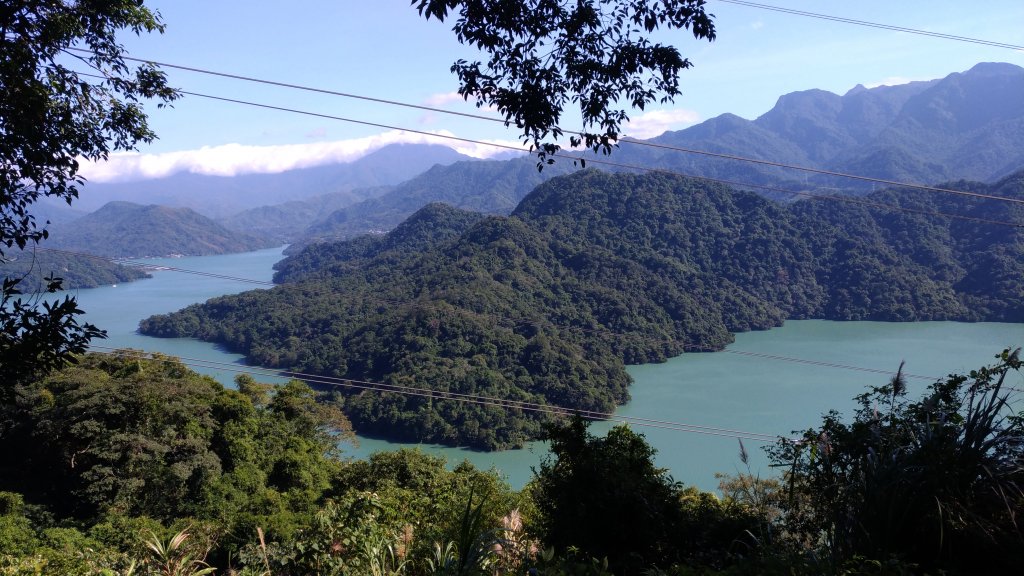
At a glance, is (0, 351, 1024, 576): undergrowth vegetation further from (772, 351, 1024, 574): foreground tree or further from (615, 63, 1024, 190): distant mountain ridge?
(615, 63, 1024, 190): distant mountain ridge

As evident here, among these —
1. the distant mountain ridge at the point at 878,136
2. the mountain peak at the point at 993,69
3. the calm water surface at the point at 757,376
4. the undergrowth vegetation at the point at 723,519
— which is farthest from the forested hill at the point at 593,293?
the mountain peak at the point at 993,69

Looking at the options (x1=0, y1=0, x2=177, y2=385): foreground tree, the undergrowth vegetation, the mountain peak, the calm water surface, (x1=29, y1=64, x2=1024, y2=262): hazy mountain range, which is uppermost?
the mountain peak

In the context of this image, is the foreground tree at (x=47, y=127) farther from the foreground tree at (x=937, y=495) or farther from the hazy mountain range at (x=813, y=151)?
the hazy mountain range at (x=813, y=151)

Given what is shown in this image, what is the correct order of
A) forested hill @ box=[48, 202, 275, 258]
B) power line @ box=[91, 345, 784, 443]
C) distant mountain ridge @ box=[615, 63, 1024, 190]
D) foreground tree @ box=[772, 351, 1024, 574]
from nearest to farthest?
foreground tree @ box=[772, 351, 1024, 574]
power line @ box=[91, 345, 784, 443]
forested hill @ box=[48, 202, 275, 258]
distant mountain ridge @ box=[615, 63, 1024, 190]

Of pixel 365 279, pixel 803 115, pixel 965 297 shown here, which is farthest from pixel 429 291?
pixel 803 115

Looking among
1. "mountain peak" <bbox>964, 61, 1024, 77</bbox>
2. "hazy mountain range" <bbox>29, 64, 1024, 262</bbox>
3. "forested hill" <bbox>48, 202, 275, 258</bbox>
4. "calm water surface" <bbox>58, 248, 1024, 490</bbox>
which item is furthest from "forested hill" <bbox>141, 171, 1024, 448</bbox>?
"mountain peak" <bbox>964, 61, 1024, 77</bbox>

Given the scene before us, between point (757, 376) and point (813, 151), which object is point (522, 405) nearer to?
point (757, 376)
